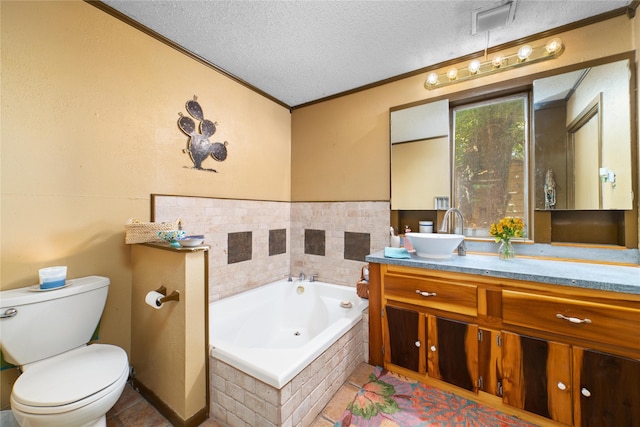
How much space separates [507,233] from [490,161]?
2.14ft

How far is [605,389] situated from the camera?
1.25 meters

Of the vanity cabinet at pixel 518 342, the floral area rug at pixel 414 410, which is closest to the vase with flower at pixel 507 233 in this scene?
the vanity cabinet at pixel 518 342

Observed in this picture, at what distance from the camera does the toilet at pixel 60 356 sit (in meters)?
1.06

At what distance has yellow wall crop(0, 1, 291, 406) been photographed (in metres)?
1.35

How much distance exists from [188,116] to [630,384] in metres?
3.15

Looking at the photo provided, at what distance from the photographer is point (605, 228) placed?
68.4 inches

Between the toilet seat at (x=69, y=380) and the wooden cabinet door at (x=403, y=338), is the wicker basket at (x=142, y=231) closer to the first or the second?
the toilet seat at (x=69, y=380)

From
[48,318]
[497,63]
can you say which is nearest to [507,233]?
[497,63]

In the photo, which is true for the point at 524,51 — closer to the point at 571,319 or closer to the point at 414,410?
the point at 571,319

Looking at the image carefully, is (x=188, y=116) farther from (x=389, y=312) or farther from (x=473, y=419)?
(x=473, y=419)

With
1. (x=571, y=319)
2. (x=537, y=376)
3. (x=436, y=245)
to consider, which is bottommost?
(x=537, y=376)

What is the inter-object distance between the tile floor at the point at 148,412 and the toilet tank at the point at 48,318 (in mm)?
488

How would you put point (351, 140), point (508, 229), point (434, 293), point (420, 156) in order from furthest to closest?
point (351, 140), point (420, 156), point (508, 229), point (434, 293)

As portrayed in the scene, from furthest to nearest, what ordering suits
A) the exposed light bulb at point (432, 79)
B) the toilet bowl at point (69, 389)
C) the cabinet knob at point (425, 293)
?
the exposed light bulb at point (432, 79), the cabinet knob at point (425, 293), the toilet bowl at point (69, 389)
